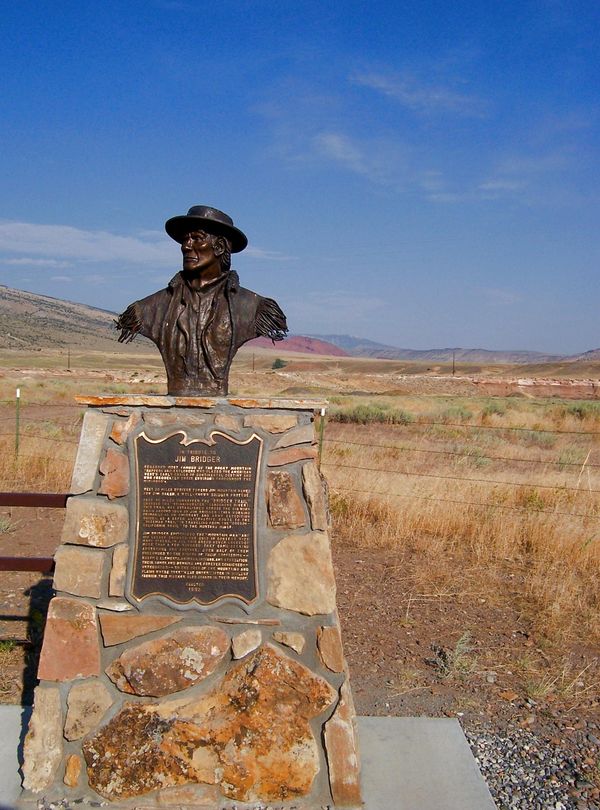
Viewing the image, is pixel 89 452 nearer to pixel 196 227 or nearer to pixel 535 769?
pixel 196 227

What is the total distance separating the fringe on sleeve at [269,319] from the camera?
12.2 ft

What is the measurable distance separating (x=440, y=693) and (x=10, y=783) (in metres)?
2.50

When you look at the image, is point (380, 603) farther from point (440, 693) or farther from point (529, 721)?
point (529, 721)

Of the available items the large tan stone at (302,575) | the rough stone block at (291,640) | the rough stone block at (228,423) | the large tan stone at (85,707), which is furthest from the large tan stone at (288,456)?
the large tan stone at (85,707)

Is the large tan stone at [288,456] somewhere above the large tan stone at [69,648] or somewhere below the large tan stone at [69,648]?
above

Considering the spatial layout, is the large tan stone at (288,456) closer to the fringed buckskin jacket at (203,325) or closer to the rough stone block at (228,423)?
the rough stone block at (228,423)

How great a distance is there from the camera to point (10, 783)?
323cm

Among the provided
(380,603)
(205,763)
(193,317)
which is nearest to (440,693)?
(380,603)

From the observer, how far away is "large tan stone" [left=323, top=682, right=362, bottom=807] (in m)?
3.18

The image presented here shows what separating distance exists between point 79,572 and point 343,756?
152 centimetres

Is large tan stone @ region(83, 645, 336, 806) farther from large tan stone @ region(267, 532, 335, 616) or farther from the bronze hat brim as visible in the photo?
the bronze hat brim

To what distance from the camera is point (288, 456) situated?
11.1 ft

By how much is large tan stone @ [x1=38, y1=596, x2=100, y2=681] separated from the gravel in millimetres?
2047

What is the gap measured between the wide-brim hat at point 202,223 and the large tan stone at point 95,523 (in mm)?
1458
